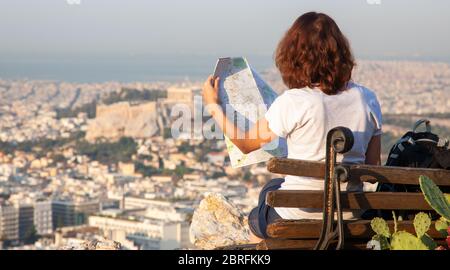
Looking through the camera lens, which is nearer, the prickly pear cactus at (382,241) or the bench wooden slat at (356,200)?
the bench wooden slat at (356,200)

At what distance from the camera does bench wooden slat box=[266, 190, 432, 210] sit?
308cm

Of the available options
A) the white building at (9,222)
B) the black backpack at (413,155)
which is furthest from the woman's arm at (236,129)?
the white building at (9,222)

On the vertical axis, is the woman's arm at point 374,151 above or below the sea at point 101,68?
above

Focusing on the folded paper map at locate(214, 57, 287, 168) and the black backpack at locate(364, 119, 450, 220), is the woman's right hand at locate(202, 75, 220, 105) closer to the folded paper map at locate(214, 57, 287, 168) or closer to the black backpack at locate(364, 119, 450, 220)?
the folded paper map at locate(214, 57, 287, 168)

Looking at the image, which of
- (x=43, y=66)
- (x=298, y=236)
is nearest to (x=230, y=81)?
(x=298, y=236)

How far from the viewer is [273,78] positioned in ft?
184

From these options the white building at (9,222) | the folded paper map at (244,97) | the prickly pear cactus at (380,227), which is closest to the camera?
the prickly pear cactus at (380,227)

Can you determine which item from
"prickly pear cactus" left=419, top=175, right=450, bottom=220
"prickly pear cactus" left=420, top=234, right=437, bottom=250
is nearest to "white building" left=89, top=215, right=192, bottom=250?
"prickly pear cactus" left=420, top=234, right=437, bottom=250

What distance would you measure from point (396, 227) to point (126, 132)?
60.0 meters

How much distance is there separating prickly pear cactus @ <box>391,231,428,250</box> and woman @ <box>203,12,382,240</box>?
0.20 meters

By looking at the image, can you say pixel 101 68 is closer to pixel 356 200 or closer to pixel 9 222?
pixel 9 222

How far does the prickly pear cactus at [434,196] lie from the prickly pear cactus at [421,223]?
2.4 inches

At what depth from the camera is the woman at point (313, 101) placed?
332cm

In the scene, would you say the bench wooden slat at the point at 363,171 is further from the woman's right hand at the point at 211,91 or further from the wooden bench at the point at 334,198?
the woman's right hand at the point at 211,91
